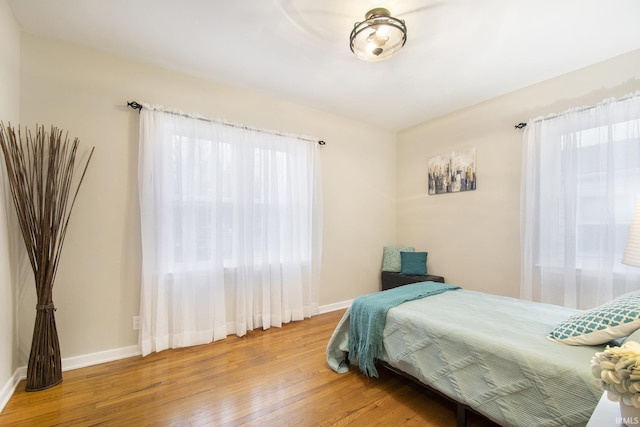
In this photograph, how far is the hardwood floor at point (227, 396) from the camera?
5.27ft

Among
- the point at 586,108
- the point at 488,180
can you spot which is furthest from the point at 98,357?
the point at 586,108

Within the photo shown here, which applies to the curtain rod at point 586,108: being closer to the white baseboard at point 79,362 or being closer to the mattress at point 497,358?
the mattress at point 497,358

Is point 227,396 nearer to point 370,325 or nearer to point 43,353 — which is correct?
point 370,325

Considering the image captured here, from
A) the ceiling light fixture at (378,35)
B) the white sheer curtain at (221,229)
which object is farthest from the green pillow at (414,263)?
the ceiling light fixture at (378,35)

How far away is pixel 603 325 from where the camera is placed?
1.25m

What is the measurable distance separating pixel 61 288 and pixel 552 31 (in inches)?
174

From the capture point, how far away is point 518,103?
2992 millimetres

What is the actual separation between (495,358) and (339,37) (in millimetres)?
2417

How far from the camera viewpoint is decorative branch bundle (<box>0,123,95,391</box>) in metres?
1.84

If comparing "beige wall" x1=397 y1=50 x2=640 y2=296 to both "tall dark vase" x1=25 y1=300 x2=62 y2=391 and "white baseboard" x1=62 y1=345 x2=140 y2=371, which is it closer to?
"white baseboard" x1=62 y1=345 x2=140 y2=371

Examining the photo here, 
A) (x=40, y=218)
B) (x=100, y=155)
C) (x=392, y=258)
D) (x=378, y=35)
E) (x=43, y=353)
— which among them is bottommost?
(x=43, y=353)

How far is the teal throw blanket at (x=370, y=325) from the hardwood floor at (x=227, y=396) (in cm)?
18

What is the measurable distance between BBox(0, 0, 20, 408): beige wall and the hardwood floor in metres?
0.26

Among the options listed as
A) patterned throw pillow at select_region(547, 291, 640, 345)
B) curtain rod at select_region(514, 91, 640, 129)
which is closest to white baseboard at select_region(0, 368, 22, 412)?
patterned throw pillow at select_region(547, 291, 640, 345)
